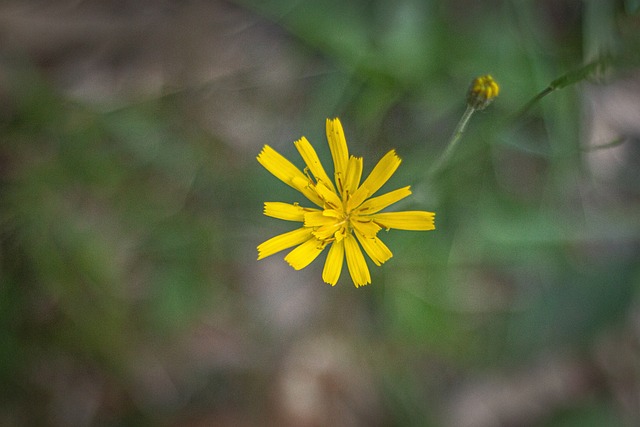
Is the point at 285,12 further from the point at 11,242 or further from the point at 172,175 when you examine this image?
the point at 11,242

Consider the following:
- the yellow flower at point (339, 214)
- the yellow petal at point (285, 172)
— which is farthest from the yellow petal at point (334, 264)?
the yellow petal at point (285, 172)

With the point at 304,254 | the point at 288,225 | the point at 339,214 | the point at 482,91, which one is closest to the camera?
the point at 482,91

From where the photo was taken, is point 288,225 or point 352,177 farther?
point 288,225

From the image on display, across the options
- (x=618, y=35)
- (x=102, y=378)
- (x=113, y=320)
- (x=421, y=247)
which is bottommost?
(x=102, y=378)

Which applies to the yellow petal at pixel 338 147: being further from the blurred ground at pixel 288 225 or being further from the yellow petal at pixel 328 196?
the blurred ground at pixel 288 225

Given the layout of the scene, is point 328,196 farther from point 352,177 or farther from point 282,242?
point 282,242

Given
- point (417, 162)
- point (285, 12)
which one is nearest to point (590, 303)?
point (417, 162)

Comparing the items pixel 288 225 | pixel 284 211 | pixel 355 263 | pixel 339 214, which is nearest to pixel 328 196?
pixel 339 214
